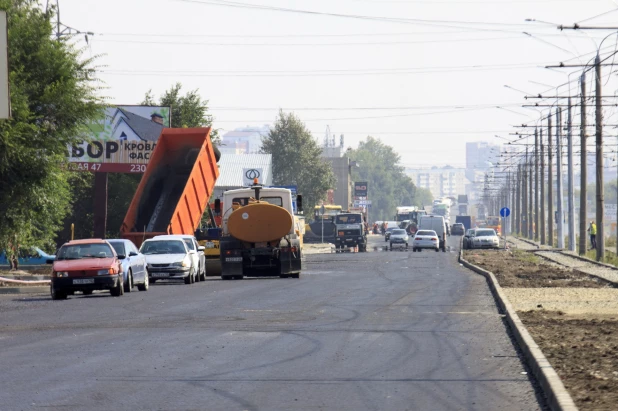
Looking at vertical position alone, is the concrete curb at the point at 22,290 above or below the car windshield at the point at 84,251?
below

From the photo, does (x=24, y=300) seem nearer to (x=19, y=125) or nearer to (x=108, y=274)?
(x=108, y=274)

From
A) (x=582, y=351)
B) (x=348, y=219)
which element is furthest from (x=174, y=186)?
(x=348, y=219)

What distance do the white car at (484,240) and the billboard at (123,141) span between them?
2892 cm

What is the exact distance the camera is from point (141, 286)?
30.6 m

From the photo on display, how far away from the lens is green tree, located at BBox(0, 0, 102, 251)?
108 ft

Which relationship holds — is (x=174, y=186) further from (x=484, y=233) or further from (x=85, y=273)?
(x=484, y=233)

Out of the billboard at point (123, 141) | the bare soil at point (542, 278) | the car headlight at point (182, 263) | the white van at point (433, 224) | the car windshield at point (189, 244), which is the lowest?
the bare soil at point (542, 278)

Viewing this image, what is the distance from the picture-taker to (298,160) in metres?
121

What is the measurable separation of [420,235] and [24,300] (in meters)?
53.9

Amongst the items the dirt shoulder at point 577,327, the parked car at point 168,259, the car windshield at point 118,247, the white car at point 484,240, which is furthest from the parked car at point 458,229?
the car windshield at point 118,247

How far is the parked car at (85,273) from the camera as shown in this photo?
26.9 m

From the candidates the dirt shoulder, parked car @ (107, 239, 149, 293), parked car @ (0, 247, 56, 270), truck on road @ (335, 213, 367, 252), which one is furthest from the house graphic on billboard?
the dirt shoulder

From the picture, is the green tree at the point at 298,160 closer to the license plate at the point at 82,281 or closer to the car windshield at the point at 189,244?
the car windshield at the point at 189,244

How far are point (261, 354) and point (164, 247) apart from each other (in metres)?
20.6
